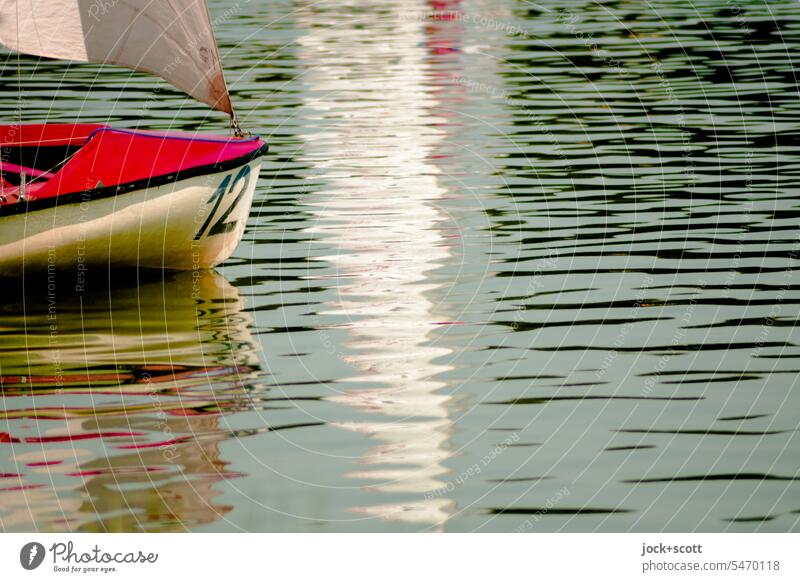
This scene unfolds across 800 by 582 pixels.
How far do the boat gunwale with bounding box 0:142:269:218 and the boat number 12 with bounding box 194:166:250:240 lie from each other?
6.7 inches

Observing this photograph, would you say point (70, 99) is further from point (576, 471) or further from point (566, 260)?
point (576, 471)

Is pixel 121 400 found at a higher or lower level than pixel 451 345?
higher

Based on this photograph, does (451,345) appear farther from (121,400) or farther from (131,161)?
(131,161)

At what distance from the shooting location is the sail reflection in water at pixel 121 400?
1110cm

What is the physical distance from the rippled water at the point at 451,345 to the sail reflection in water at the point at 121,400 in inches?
1.4

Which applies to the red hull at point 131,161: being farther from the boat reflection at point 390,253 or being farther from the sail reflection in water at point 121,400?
the boat reflection at point 390,253

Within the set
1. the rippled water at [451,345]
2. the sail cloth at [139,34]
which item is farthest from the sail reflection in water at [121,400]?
the sail cloth at [139,34]

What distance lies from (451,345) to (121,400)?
3.33 metres

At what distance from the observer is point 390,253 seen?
1903cm

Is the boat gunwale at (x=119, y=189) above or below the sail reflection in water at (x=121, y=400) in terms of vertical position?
above

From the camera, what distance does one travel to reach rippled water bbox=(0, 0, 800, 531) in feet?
36.7
